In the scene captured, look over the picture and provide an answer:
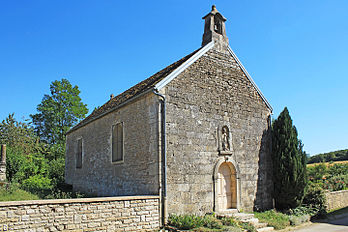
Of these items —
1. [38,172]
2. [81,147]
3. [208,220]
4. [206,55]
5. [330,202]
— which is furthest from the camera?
[38,172]

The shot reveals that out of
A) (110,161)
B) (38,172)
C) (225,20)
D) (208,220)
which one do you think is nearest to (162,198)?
(208,220)

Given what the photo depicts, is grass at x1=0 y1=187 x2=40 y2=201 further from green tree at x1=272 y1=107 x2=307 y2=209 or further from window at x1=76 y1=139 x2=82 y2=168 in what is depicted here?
green tree at x1=272 y1=107 x2=307 y2=209

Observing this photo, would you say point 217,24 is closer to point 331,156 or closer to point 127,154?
point 127,154

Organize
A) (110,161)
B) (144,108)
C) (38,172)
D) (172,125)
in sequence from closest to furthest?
(172,125) < (144,108) < (110,161) < (38,172)

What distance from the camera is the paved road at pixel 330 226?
10.5 m

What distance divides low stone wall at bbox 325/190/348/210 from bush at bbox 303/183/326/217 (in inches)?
40.9

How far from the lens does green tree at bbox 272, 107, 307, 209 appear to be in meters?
12.8

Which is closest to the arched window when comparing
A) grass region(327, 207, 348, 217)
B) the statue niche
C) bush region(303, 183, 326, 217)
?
the statue niche

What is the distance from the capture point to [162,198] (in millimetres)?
9562

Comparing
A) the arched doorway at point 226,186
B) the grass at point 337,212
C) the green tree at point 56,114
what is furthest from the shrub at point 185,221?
the green tree at point 56,114

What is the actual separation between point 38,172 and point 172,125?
57.9 feet

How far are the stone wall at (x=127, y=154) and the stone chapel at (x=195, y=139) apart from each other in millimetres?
37

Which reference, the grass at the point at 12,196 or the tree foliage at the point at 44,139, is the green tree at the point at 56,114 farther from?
the grass at the point at 12,196

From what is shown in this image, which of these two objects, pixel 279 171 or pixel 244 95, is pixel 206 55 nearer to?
pixel 244 95
